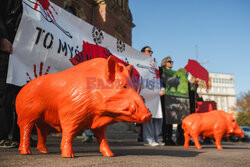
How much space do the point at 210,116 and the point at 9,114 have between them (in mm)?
→ 4032

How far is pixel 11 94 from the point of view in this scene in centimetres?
331

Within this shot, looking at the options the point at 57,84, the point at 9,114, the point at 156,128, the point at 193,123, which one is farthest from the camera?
the point at 156,128

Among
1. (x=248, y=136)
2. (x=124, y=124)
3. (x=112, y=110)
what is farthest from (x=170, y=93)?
(x=248, y=136)

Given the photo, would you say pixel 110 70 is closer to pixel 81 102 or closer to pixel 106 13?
pixel 81 102

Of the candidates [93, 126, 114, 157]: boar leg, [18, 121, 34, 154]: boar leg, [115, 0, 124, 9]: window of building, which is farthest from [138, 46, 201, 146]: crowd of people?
[115, 0, 124, 9]: window of building

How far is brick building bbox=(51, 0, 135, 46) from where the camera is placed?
39.6 ft

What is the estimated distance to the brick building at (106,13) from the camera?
12.1m

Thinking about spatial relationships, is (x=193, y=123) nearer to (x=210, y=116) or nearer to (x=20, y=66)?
(x=210, y=116)

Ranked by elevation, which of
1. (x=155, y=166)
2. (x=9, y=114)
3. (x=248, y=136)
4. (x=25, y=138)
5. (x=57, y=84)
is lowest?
(x=248, y=136)

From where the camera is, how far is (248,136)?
13.5m

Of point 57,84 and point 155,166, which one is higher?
point 57,84

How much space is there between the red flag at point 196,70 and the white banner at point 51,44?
6.38 ft

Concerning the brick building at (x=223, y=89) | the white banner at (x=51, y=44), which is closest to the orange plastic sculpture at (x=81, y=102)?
the white banner at (x=51, y=44)

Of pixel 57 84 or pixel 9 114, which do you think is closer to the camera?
pixel 57 84
